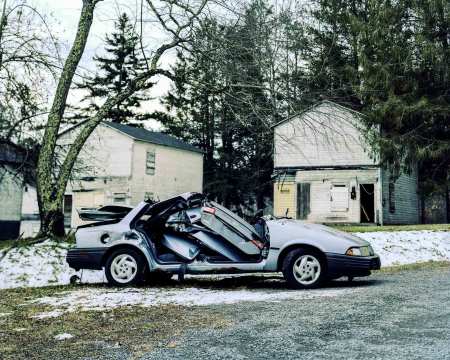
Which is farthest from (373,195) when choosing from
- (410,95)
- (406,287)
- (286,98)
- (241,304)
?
(241,304)

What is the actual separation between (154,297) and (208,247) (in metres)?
1.49

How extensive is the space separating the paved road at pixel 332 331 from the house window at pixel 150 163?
1139 inches

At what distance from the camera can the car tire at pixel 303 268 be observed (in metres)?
9.14

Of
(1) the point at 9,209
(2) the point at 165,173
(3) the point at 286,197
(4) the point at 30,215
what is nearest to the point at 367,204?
(3) the point at 286,197

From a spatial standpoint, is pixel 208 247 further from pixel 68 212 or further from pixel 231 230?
pixel 68 212

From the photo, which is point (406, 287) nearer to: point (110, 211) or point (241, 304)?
point (241, 304)

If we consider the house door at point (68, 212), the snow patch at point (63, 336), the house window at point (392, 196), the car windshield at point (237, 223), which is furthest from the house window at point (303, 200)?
the snow patch at point (63, 336)

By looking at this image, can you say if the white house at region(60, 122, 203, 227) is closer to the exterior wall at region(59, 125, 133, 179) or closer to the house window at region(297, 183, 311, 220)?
the exterior wall at region(59, 125, 133, 179)

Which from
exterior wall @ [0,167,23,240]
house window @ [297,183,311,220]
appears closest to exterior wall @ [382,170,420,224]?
house window @ [297,183,311,220]

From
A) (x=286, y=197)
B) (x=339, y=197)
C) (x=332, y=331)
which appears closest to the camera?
(x=332, y=331)

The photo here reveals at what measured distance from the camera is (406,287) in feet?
30.3

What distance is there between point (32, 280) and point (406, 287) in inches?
295

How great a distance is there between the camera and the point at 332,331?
18.9 ft

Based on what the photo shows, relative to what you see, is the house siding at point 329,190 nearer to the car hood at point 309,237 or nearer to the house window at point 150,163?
the house window at point 150,163
